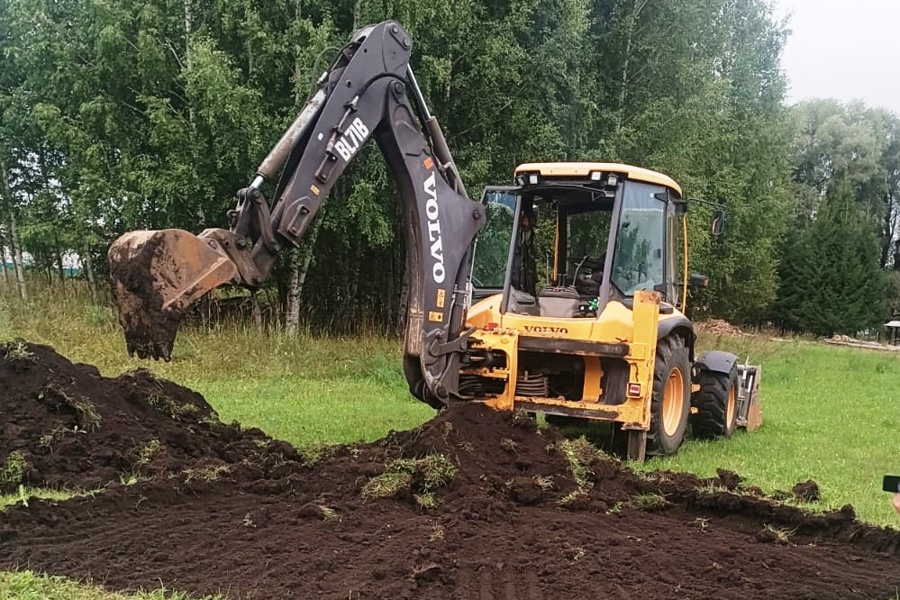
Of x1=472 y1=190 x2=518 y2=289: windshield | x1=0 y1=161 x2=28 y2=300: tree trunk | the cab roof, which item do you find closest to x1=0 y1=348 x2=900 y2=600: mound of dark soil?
x1=472 y1=190 x2=518 y2=289: windshield

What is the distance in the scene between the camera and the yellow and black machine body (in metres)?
6.73

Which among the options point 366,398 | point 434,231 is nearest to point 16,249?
point 366,398

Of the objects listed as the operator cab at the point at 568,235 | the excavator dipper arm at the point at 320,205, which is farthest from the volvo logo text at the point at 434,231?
the operator cab at the point at 568,235

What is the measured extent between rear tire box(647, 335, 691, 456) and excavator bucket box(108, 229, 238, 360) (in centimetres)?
393

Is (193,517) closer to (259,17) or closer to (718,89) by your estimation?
(259,17)

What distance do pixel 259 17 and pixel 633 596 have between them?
1162cm

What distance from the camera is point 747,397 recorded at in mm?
9250

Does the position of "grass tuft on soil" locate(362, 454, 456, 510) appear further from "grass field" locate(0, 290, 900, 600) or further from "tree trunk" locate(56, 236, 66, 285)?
"tree trunk" locate(56, 236, 66, 285)

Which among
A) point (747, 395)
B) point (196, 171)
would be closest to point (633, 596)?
point (747, 395)

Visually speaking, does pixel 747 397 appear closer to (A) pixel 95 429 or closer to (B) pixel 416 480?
(B) pixel 416 480

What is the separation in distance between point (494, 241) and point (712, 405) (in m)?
2.76

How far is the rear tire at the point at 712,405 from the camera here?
8.31m

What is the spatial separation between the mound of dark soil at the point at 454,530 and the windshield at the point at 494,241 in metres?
1.84

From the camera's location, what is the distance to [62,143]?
1352 cm
